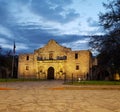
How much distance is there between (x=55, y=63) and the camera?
49875mm

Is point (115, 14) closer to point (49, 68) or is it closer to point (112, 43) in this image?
point (112, 43)

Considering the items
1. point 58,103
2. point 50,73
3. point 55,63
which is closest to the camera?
point 58,103

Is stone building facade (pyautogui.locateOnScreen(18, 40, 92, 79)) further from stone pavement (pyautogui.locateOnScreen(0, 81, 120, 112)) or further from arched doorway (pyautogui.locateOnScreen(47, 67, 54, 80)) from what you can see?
stone pavement (pyautogui.locateOnScreen(0, 81, 120, 112))

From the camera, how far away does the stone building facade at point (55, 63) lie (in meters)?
47.7

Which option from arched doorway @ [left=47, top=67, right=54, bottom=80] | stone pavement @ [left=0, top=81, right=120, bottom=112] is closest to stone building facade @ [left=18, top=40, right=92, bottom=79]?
arched doorway @ [left=47, top=67, right=54, bottom=80]

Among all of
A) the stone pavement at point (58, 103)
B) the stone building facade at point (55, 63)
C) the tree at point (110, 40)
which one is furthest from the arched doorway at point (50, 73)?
the stone pavement at point (58, 103)

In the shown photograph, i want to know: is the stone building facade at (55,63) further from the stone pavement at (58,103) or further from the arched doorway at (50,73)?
the stone pavement at (58,103)

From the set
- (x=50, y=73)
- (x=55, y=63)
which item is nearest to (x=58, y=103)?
(x=55, y=63)

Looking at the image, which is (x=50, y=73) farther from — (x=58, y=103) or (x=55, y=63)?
(x=58, y=103)

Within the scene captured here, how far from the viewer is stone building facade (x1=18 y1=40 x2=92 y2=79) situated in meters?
47.7

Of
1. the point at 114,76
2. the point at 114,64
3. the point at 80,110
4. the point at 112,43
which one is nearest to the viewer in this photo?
the point at 80,110

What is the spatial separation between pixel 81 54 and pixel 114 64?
16.0 meters

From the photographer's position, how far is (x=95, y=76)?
4806 cm

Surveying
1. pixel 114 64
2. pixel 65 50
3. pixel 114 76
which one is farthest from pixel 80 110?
pixel 65 50
